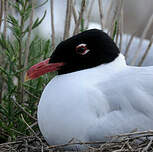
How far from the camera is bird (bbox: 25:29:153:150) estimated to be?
9.19 feet

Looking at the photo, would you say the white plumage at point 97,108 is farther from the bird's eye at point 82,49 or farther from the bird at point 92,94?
the bird's eye at point 82,49

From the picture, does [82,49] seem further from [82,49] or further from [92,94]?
[92,94]

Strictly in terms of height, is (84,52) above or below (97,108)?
above

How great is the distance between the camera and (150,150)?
2.70 metres

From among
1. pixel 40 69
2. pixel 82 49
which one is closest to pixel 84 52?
pixel 82 49

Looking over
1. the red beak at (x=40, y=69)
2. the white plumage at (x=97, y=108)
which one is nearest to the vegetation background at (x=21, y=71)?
the red beak at (x=40, y=69)

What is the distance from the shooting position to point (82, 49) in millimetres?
3078

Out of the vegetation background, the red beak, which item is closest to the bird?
the red beak

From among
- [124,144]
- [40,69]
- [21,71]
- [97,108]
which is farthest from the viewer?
[21,71]

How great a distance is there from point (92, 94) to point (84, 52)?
1.20ft

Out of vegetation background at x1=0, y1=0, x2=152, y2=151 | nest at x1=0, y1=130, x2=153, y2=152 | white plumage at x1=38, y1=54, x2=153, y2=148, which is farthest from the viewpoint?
vegetation background at x1=0, y1=0, x2=152, y2=151

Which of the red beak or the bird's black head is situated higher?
the bird's black head

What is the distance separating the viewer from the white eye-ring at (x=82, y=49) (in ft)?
10.1

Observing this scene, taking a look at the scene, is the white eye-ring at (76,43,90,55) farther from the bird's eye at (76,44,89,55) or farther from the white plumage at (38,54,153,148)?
the white plumage at (38,54,153,148)
